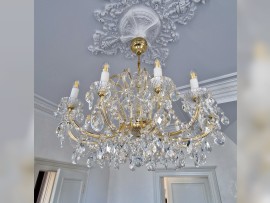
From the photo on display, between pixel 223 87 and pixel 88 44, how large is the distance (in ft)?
4.33

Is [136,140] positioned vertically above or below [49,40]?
below

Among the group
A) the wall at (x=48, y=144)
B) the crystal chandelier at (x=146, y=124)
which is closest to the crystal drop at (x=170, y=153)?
the crystal chandelier at (x=146, y=124)

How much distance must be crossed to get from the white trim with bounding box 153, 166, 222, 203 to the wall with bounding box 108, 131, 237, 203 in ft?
0.19

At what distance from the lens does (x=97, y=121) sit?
1280 millimetres

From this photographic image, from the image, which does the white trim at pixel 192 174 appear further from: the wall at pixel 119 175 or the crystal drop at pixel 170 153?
the crystal drop at pixel 170 153

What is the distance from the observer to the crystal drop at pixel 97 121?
4.13 feet

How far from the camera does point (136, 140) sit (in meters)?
1.34

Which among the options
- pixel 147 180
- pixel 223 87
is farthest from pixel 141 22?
pixel 147 180

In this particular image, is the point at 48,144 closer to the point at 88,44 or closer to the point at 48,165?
the point at 48,165

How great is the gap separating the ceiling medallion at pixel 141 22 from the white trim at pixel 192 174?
72.3 inches
